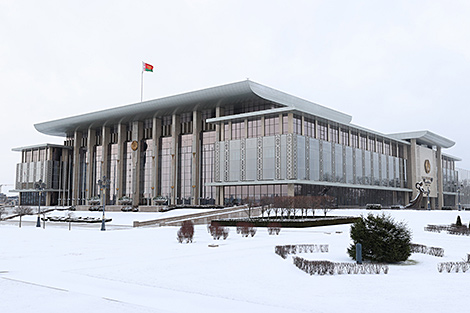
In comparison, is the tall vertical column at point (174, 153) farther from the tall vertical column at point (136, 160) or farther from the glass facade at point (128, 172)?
the glass facade at point (128, 172)

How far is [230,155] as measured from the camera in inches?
2788

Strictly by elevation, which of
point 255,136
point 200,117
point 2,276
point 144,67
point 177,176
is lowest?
point 2,276

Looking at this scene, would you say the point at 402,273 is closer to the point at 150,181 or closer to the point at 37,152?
the point at 150,181

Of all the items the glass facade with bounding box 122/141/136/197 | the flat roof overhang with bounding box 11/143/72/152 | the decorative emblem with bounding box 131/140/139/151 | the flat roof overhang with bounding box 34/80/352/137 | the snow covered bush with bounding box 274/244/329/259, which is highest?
the flat roof overhang with bounding box 34/80/352/137

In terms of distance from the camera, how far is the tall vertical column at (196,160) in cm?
7875

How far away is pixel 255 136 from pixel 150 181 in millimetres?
29381

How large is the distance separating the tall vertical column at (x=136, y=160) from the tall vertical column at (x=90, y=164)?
514 inches

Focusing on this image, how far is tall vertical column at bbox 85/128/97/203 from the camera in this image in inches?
3812

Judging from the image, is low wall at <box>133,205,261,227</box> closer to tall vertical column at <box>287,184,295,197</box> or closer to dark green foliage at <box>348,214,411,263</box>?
tall vertical column at <box>287,184,295,197</box>

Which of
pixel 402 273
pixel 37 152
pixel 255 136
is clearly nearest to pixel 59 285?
pixel 402 273

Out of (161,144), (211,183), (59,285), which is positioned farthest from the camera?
(161,144)

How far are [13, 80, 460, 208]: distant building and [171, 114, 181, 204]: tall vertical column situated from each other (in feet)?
0.62

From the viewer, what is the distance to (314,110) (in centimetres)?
7925

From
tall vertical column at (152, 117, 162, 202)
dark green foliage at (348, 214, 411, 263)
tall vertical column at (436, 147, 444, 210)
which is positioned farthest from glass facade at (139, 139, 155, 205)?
dark green foliage at (348, 214, 411, 263)
